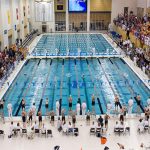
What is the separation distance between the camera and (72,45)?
33125mm

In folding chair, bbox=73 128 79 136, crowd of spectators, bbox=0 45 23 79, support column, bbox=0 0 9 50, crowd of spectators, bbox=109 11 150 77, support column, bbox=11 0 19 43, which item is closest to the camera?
folding chair, bbox=73 128 79 136

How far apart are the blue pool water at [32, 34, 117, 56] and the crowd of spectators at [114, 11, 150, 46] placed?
8.95 feet

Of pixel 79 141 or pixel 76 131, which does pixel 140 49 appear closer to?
pixel 76 131

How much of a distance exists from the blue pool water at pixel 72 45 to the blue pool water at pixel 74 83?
3.21 meters

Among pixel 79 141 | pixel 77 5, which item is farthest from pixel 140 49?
pixel 77 5

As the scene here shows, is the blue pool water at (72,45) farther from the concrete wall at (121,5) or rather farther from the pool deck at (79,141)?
the pool deck at (79,141)

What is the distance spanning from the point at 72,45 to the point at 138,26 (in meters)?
7.43

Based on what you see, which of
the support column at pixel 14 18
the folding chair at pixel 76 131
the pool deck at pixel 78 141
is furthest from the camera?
the support column at pixel 14 18

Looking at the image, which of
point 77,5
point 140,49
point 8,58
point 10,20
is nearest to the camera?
point 8,58

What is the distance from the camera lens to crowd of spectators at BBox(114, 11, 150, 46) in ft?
83.7

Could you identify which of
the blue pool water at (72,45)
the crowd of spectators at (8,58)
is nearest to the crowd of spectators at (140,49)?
the blue pool water at (72,45)

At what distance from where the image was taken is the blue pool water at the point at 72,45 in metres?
28.8

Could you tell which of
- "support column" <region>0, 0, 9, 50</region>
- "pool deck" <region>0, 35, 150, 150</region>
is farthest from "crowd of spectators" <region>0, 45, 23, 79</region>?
Result: "pool deck" <region>0, 35, 150, 150</region>

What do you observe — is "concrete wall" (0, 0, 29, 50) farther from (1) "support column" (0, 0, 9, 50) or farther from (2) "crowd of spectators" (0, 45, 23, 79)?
(2) "crowd of spectators" (0, 45, 23, 79)
